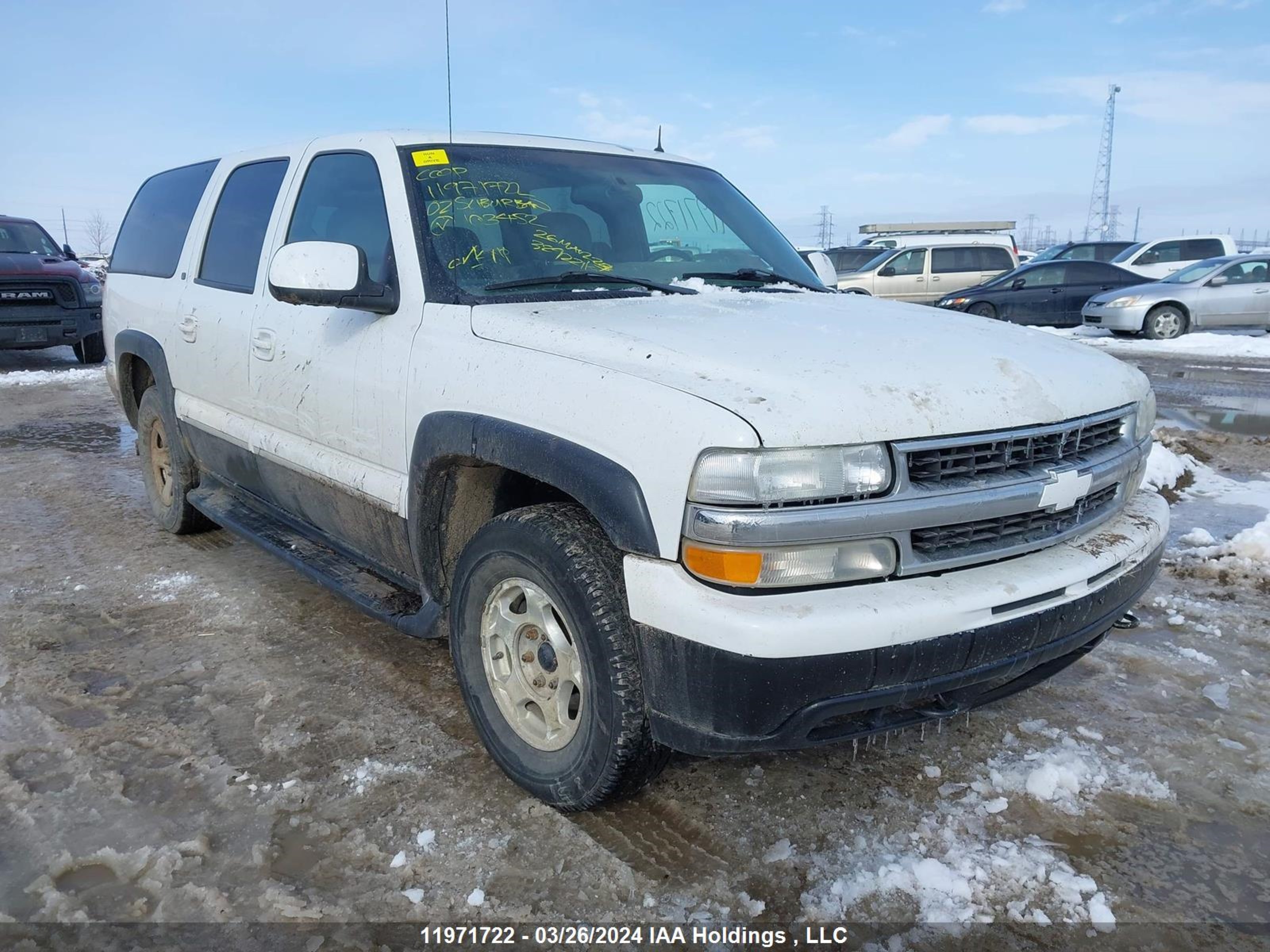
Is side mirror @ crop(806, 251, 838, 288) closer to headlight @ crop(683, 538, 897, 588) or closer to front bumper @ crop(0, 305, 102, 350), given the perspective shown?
headlight @ crop(683, 538, 897, 588)

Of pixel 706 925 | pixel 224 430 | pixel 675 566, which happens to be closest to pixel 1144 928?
pixel 706 925

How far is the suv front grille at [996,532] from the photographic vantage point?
216 cm

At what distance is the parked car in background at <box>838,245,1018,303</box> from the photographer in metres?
19.2

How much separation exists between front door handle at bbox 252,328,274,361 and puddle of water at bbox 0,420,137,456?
4.32 metres

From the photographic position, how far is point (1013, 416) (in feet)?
7.38

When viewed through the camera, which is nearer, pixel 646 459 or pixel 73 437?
pixel 646 459

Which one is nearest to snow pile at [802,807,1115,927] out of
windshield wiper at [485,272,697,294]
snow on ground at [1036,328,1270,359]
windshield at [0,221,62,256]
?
windshield wiper at [485,272,697,294]

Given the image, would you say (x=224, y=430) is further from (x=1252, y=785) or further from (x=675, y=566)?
(x=1252, y=785)

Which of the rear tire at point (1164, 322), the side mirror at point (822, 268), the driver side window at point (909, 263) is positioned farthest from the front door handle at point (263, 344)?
the driver side window at point (909, 263)

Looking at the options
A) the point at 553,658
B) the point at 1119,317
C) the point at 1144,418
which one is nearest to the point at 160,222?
the point at 553,658

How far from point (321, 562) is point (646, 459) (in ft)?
6.55

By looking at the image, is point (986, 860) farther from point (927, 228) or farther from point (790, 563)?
point (927, 228)

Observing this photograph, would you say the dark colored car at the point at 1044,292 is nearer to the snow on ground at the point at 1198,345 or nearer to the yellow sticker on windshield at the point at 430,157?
the snow on ground at the point at 1198,345

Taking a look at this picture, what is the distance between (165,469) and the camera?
5133 mm
